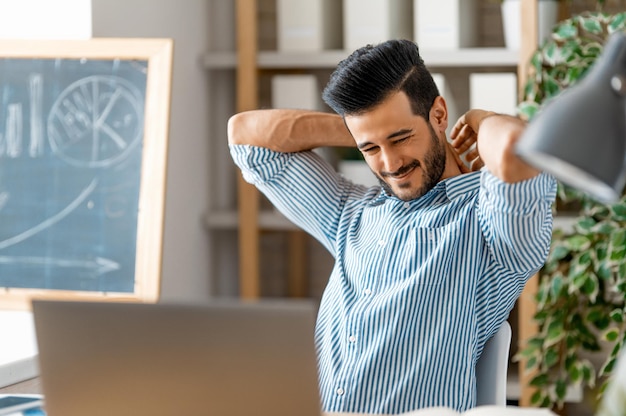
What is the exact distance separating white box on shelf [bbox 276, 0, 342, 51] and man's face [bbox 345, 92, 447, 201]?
4.37 ft

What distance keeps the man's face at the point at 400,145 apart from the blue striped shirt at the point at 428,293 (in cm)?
5

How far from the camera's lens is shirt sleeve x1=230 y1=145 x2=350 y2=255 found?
A: 6.66 ft

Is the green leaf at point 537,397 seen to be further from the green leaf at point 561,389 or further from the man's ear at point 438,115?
the man's ear at point 438,115

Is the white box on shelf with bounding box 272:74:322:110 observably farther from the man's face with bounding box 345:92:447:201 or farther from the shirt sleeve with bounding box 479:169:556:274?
the shirt sleeve with bounding box 479:169:556:274

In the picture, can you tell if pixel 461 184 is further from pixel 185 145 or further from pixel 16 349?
pixel 185 145

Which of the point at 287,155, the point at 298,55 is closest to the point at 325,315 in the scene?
the point at 287,155

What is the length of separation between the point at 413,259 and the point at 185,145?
1.57 m

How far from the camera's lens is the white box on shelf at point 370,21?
3000 millimetres

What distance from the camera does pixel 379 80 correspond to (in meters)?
1.78

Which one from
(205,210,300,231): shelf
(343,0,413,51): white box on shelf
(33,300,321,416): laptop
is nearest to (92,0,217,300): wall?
(205,210,300,231): shelf

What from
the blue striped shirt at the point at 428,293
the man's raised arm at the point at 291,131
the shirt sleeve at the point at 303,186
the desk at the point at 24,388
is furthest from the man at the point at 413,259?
the desk at the point at 24,388

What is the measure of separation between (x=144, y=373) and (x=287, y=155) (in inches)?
40.6

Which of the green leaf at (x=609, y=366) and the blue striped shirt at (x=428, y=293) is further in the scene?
the green leaf at (x=609, y=366)

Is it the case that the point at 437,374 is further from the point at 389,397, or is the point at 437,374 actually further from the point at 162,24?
the point at 162,24
